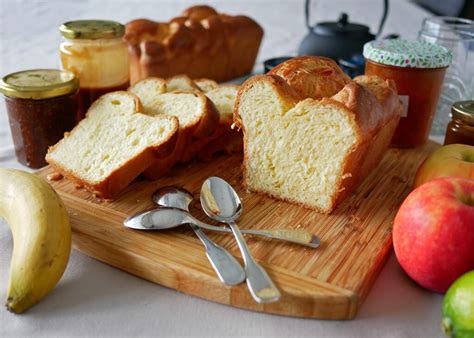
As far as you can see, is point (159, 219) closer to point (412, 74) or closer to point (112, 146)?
point (112, 146)

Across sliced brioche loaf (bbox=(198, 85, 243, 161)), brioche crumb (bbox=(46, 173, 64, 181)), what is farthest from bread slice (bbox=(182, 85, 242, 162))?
brioche crumb (bbox=(46, 173, 64, 181))

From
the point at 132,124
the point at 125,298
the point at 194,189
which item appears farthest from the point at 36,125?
the point at 125,298

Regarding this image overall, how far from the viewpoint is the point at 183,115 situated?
2.23m

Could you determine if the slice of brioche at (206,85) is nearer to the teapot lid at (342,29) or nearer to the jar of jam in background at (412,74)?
the jar of jam in background at (412,74)

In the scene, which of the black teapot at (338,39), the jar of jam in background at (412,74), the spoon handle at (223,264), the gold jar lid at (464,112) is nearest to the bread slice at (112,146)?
the spoon handle at (223,264)

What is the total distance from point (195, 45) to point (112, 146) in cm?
148

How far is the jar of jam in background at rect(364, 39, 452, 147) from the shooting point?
233 centimetres

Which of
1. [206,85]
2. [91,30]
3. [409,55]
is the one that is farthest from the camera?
[206,85]

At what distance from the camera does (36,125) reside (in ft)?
7.23

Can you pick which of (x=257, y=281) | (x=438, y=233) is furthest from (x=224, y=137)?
(x=438, y=233)

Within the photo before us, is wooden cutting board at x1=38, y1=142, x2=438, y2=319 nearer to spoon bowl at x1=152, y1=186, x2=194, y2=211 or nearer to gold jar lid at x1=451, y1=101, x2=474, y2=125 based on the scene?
spoon bowl at x1=152, y1=186, x2=194, y2=211

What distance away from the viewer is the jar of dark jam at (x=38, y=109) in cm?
215

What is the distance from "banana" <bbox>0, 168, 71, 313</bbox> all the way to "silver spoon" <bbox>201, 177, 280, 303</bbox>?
1.72ft

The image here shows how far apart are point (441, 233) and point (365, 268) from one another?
270 millimetres
